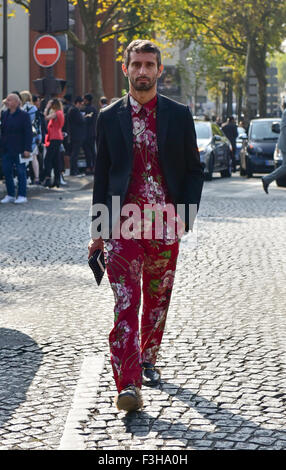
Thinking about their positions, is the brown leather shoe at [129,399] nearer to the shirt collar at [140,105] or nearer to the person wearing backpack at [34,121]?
the shirt collar at [140,105]

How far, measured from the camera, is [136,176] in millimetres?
5148

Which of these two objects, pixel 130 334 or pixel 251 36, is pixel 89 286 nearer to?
pixel 130 334

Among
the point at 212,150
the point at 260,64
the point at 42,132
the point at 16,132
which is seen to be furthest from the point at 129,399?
the point at 260,64

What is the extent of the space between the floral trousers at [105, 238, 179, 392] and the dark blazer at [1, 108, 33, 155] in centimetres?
1164

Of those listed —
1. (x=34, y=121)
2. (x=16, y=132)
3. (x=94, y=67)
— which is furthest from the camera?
(x=94, y=67)

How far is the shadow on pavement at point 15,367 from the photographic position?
5.27 metres

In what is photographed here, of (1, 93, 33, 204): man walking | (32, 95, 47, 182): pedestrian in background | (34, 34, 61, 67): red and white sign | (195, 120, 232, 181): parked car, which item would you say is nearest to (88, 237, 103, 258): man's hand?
(1, 93, 33, 204): man walking

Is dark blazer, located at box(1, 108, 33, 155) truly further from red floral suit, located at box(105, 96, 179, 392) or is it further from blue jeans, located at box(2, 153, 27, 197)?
red floral suit, located at box(105, 96, 179, 392)

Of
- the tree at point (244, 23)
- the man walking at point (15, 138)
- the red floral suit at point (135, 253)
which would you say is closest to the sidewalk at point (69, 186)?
the man walking at point (15, 138)

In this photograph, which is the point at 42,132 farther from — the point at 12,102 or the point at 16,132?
the point at 12,102

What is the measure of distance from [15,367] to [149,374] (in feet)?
2.99

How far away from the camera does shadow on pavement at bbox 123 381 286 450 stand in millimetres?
4450

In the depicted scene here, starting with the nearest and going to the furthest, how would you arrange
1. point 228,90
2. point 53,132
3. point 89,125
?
1. point 53,132
2. point 89,125
3. point 228,90

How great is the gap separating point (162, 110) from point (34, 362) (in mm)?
1815
